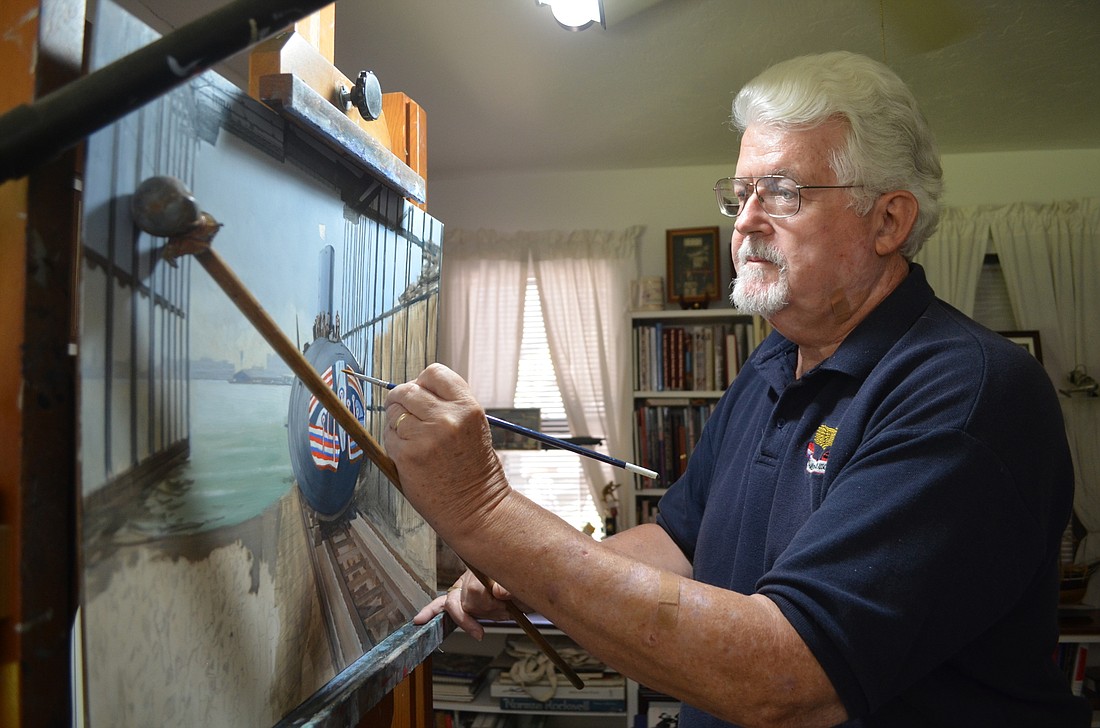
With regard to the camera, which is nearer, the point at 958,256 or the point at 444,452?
the point at 444,452

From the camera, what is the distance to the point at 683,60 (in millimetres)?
2902

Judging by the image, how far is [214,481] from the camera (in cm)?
65

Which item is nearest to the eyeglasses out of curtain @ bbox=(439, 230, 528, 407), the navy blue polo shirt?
the navy blue polo shirt

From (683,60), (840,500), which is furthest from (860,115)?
(683,60)

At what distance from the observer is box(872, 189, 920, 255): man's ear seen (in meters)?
1.13

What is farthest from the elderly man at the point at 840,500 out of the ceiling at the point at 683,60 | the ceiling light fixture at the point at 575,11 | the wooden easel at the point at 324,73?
the ceiling at the point at 683,60

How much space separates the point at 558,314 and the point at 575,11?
200 cm

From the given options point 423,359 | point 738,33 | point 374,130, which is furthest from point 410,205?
point 738,33

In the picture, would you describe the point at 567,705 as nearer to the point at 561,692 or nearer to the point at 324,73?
the point at 561,692

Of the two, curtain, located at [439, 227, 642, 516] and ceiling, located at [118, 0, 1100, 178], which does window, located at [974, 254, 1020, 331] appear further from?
curtain, located at [439, 227, 642, 516]

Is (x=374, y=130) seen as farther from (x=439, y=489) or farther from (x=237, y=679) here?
(x=237, y=679)

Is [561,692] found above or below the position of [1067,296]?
below

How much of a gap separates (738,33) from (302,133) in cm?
232

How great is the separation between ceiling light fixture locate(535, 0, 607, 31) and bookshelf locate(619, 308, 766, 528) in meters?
1.75
